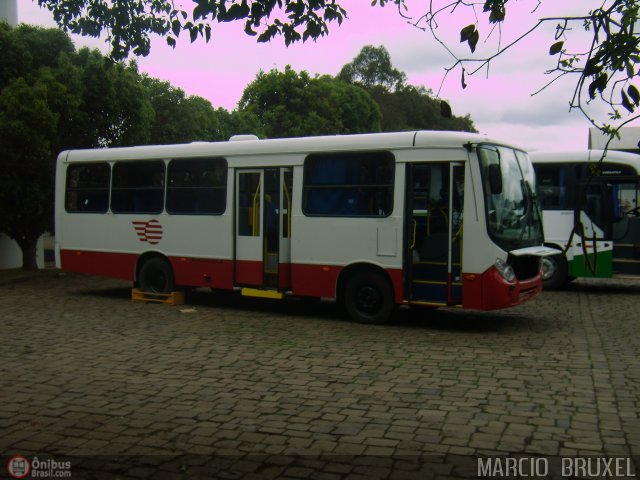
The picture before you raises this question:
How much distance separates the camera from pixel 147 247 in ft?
49.2

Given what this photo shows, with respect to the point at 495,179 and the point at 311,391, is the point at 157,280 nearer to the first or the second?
the point at 495,179

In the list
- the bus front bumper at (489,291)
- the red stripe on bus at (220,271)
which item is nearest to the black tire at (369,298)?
the red stripe on bus at (220,271)

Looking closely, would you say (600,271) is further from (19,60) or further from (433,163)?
(19,60)

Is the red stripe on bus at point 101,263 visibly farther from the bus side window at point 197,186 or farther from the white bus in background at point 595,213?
the white bus in background at point 595,213

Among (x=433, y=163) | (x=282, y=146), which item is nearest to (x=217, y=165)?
(x=282, y=146)

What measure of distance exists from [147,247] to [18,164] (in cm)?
643

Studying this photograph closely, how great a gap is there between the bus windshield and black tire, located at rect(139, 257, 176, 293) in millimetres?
6504

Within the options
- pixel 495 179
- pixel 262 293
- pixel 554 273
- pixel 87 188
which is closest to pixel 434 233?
pixel 495 179

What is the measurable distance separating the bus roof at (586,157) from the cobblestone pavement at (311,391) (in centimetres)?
466

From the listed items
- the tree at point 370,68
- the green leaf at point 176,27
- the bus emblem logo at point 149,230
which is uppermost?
the tree at point 370,68

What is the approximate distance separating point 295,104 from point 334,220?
46214 mm

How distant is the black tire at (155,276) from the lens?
14.8 metres

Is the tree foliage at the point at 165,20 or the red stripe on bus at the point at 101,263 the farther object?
the red stripe on bus at the point at 101,263

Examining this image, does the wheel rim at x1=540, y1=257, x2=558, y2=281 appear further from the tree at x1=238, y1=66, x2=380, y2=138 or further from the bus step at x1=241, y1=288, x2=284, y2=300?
A: the tree at x1=238, y1=66, x2=380, y2=138
